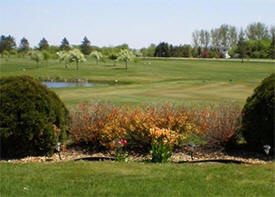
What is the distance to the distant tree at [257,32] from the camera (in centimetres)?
12319

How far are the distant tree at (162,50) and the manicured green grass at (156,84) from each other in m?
48.9

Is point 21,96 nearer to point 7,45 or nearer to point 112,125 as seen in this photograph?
point 112,125

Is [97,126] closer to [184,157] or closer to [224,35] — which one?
[184,157]

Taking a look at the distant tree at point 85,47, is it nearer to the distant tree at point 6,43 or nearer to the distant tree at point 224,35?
the distant tree at point 6,43

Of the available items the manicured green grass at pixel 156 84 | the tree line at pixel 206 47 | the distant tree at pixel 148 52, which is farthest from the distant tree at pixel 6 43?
the manicured green grass at pixel 156 84

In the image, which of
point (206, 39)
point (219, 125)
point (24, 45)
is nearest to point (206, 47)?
point (206, 39)

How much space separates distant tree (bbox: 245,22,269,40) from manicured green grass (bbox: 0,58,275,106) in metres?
64.1

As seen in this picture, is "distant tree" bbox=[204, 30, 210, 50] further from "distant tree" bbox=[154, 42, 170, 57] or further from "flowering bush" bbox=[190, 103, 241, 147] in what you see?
"flowering bush" bbox=[190, 103, 241, 147]

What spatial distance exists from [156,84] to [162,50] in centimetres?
8156

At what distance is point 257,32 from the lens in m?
125

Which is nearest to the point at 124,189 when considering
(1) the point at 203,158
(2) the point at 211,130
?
(1) the point at 203,158

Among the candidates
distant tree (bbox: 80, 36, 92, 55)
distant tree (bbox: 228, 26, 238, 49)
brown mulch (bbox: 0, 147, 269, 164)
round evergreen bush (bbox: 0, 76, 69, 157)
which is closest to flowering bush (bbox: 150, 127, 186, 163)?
brown mulch (bbox: 0, 147, 269, 164)

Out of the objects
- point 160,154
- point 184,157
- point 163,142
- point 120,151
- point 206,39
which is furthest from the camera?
point 206,39

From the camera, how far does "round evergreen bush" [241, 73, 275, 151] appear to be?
899 centimetres
